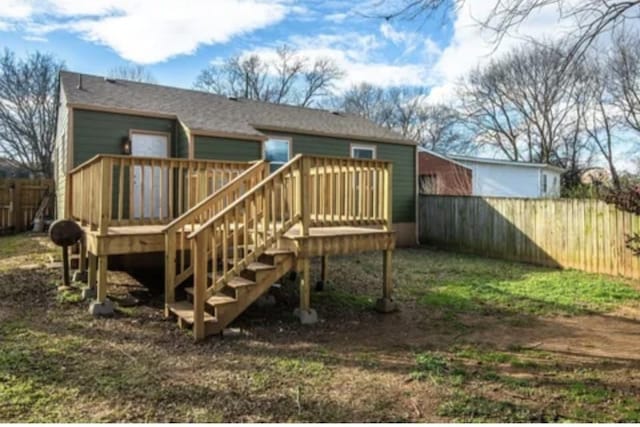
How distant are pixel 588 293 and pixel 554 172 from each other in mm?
14328

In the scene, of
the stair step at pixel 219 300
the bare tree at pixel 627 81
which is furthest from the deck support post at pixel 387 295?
the bare tree at pixel 627 81

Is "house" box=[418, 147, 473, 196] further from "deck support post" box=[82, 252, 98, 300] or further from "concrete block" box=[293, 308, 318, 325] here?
"deck support post" box=[82, 252, 98, 300]

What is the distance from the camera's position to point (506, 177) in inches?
717

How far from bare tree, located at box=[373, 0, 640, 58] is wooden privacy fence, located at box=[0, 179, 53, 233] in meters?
14.2

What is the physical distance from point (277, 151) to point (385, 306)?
21.7 ft

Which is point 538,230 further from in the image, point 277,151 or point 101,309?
point 101,309

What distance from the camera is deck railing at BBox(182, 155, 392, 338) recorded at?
14.8 ft

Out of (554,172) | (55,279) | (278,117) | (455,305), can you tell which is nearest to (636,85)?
(554,172)

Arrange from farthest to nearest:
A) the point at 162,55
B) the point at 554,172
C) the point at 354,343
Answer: the point at 554,172
the point at 162,55
the point at 354,343

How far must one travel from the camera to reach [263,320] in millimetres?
5367

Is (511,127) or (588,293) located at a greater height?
(511,127)

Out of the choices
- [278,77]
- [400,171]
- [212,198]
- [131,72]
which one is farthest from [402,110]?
[212,198]

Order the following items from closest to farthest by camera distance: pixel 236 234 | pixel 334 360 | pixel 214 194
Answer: pixel 334 360
pixel 236 234
pixel 214 194

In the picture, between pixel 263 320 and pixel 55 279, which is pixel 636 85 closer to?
pixel 263 320
